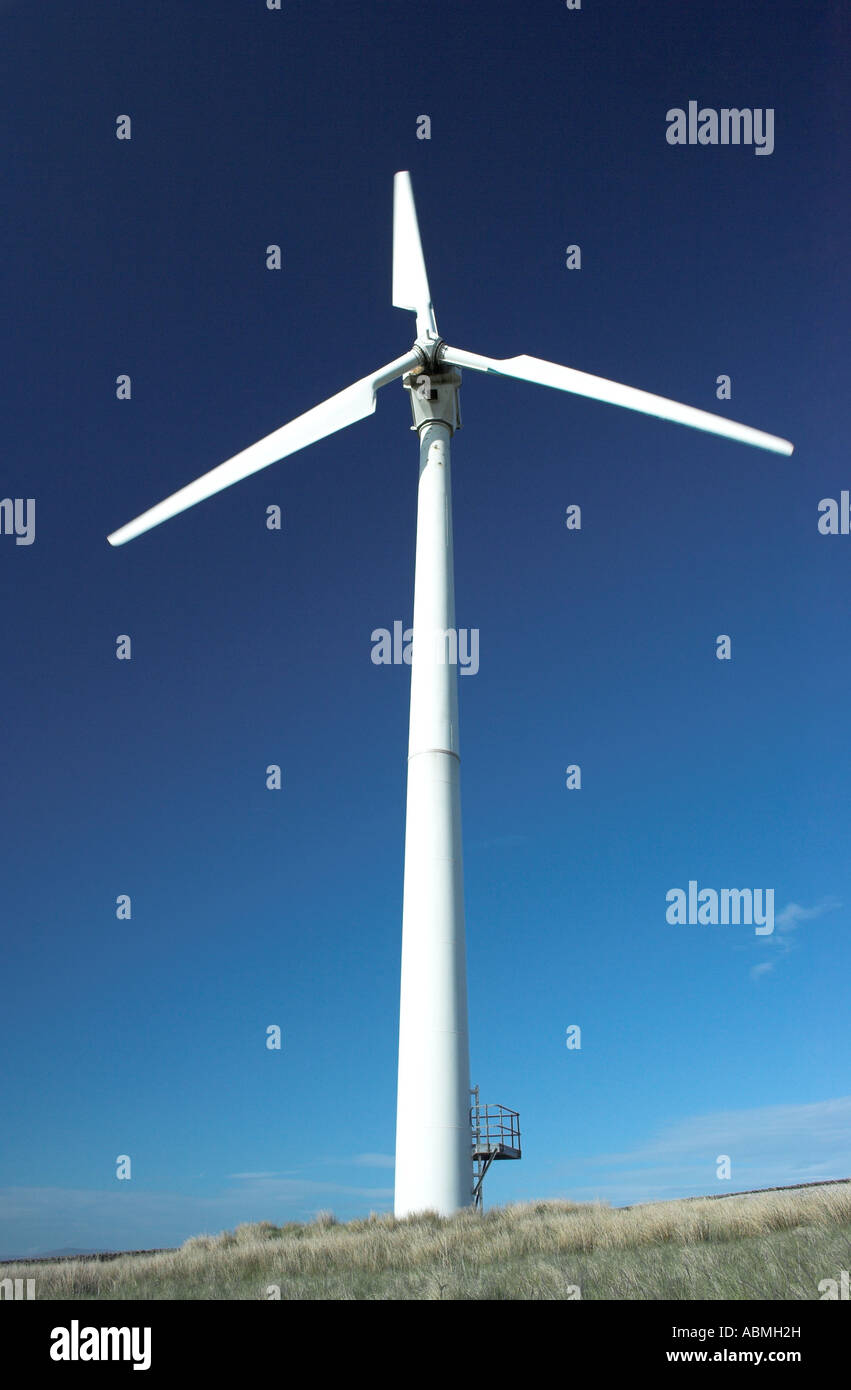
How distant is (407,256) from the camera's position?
28.6m

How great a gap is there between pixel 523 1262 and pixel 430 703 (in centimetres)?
1164

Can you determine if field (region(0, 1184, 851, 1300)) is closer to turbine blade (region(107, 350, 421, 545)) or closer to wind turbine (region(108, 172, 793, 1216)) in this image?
wind turbine (region(108, 172, 793, 1216))

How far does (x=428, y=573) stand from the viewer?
22672 mm

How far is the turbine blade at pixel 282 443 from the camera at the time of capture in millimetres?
24953

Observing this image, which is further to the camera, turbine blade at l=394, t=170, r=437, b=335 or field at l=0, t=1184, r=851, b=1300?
turbine blade at l=394, t=170, r=437, b=335

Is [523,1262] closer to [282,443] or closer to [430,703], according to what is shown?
[430,703]

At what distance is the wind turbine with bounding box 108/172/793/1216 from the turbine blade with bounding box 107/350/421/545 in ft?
0.09

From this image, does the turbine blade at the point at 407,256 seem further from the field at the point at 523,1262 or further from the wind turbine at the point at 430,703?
the field at the point at 523,1262

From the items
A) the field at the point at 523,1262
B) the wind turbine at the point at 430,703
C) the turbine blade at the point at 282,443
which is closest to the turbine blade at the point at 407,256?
the wind turbine at the point at 430,703

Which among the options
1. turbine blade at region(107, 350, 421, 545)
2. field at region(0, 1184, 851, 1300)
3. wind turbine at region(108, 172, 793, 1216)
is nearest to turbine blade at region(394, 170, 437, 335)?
wind turbine at region(108, 172, 793, 1216)

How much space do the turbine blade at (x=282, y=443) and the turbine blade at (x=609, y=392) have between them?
2.86 meters

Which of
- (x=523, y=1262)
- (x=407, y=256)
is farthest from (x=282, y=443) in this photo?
(x=523, y=1262)

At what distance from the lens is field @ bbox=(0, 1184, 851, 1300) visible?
9688 mm
